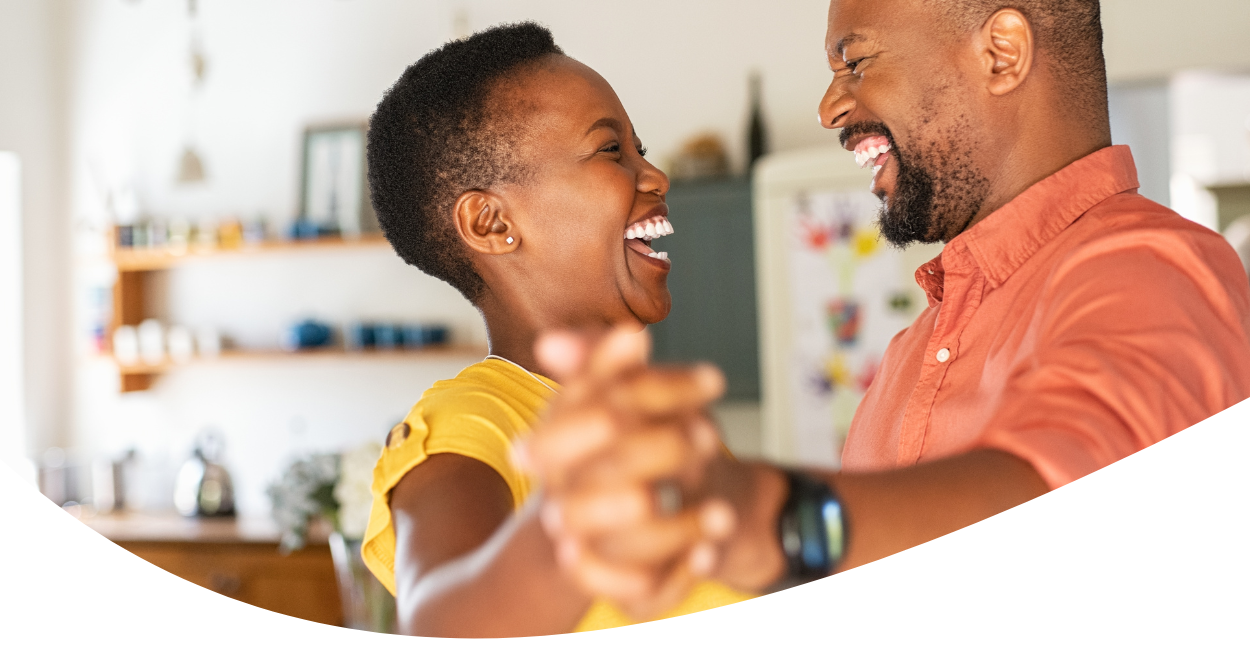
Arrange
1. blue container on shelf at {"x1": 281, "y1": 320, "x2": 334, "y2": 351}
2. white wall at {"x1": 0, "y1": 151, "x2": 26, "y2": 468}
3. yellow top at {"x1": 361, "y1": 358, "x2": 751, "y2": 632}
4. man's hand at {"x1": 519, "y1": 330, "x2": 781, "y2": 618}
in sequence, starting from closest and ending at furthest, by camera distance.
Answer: man's hand at {"x1": 519, "y1": 330, "x2": 781, "y2": 618}, yellow top at {"x1": 361, "y1": 358, "x2": 751, "y2": 632}, white wall at {"x1": 0, "y1": 151, "x2": 26, "y2": 468}, blue container on shelf at {"x1": 281, "y1": 320, "x2": 334, "y2": 351}

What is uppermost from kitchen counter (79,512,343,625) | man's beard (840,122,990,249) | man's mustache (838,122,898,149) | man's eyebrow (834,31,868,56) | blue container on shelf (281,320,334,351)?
man's eyebrow (834,31,868,56)

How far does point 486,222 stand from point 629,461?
0.64 feet

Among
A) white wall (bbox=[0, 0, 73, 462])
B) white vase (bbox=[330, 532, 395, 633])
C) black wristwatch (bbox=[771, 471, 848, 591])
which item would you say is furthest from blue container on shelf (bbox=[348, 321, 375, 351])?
black wristwatch (bbox=[771, 471, 848, 591])

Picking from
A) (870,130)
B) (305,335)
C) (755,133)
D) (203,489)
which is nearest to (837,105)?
(870,130)

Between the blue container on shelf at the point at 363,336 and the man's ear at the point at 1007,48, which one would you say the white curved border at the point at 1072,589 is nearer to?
the man's ear at the point at 1007,48

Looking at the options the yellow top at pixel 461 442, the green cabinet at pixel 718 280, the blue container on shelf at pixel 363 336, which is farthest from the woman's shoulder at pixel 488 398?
the blue container on shelf at pixel 363 336

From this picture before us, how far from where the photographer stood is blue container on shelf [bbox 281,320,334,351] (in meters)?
2.16

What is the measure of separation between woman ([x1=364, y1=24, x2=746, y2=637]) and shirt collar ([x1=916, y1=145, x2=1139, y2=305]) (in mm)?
111

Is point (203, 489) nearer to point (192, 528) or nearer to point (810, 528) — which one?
point (192, 528)

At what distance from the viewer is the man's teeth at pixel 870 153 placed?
1.02ft

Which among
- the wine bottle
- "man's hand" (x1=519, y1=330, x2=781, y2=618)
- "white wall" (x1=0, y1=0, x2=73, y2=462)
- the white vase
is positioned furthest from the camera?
"white wall" (x1=0, y1=0, x2=73, y2=462)

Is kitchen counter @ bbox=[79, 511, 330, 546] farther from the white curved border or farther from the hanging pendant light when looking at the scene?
the white curved border

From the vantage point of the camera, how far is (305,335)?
2.16 metres

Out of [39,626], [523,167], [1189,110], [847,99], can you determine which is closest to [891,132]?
[847,99]
